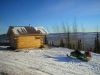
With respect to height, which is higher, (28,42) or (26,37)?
(26,37)

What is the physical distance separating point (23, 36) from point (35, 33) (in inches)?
75.9

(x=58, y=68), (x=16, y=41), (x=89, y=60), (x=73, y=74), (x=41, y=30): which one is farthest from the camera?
(x=41, y=30)

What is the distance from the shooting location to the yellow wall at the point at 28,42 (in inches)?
1043

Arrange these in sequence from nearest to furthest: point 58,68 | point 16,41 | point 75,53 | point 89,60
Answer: point 58,68, point 89,60, point 75,53, point 16,41

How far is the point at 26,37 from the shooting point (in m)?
27.1

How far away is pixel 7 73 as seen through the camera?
1376 cm

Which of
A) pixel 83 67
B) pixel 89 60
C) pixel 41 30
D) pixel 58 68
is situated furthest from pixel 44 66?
pixel 41 30

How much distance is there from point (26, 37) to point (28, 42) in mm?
761

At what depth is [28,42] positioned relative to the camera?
27.1 meters

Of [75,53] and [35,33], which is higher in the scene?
[35,33]

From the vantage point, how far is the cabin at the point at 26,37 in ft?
87.1

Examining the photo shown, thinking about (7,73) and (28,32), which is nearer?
(7,73)

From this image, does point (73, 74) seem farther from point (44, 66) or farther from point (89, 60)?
point (89, 60)

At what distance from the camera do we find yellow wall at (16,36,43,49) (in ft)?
87.0
